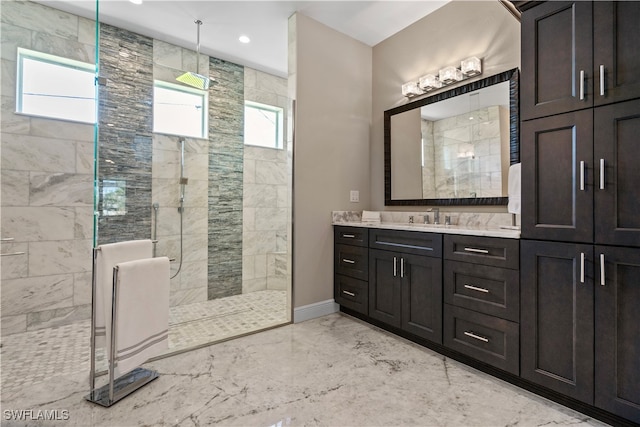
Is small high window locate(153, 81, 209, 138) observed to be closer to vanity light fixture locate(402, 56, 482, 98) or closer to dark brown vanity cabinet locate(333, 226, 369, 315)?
dark brown vanity cabinet locate(333, 226, 369, 315)

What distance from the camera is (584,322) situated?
4.88 ft

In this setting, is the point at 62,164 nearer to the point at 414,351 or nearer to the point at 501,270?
the point at 414,351

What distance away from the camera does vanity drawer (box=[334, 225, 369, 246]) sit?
2744mm

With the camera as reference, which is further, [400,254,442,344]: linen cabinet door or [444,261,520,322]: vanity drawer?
[400,254,442,344]: linen cabinet door

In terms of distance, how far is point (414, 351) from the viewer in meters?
2.25

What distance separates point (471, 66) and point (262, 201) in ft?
8.40

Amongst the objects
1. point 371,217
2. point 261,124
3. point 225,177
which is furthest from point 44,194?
point 371,217

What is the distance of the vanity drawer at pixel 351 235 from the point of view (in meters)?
2.74

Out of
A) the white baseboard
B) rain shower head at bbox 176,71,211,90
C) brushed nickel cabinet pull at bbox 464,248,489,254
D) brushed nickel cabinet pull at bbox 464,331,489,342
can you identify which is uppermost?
rain shower head at bbox 176,71,211,90

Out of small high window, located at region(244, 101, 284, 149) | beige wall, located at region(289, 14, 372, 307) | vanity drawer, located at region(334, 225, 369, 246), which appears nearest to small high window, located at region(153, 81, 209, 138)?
small high window, located at region(244, 101, 284, 149)

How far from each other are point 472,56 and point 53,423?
11.8 feet

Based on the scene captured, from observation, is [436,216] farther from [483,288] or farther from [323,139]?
[323,139]

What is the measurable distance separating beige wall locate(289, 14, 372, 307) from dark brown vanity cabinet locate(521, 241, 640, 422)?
1740 mm

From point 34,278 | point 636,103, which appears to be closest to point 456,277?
point 636,103
